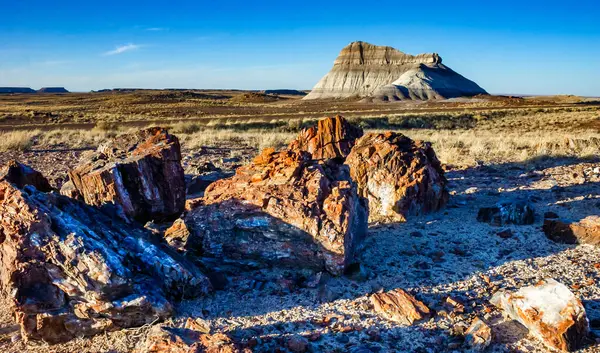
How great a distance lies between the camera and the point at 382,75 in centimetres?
10156

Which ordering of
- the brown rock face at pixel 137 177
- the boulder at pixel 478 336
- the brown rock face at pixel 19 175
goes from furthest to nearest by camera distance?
the brown rock face at pixel 137 177, the brown rock face at pixel 19 175, the boulder at pixel 478 336

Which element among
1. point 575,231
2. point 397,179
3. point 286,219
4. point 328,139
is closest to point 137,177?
point 286,219

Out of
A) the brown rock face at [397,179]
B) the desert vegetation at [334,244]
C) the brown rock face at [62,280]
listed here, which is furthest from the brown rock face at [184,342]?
the brown rock face at [397,179]

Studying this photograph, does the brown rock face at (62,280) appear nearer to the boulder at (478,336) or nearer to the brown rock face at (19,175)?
the brown rock face at (19,175)

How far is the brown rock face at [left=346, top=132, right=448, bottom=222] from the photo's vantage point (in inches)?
307

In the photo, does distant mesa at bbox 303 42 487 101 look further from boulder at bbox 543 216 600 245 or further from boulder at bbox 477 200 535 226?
boulder at bbox 543 216 600 245

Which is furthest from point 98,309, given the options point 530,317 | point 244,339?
point 530,317

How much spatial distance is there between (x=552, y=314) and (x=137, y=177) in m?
5.51

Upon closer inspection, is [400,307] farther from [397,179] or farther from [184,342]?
[397,179]

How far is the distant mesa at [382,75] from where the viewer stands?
91.4 m

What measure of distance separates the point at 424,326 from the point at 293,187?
2.26 m

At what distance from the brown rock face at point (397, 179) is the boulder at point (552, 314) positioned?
3433 mm

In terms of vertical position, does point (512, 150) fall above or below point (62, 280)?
above

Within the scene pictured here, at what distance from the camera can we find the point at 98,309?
4031 millimetres
